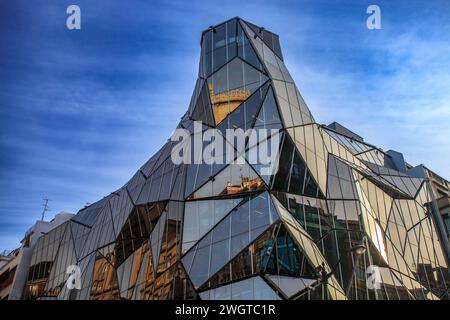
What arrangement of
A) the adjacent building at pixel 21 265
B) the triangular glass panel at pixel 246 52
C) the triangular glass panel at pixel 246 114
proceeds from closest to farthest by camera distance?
the triangular glass panel at pixel 246 114 → the triangular glass panel at pixel 246 52 → the adjacent building at pixel 21 265

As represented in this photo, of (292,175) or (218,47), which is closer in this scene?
(292,175)

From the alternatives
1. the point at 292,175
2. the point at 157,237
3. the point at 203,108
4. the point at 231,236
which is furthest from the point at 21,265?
the point at 292,175

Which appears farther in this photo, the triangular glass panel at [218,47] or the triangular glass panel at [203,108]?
the triangular glass panel at [218,47]

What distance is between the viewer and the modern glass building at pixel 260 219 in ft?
64.3

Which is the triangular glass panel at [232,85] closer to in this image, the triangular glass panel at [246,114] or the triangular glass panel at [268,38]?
the triangular glass panel at [246,114]

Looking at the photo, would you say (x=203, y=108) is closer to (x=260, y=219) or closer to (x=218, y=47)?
(x=218, y=47)

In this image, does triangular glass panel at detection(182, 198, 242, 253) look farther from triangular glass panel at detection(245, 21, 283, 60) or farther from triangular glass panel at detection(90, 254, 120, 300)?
triangular glass panel at detection(245, 21, 283, 60)

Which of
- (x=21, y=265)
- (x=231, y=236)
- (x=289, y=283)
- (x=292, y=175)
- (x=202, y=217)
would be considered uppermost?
(x=21, y=265)

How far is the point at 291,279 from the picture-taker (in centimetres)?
1869

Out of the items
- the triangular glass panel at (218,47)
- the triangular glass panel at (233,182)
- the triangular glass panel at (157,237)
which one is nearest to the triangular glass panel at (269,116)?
the triangular glass panel at (233,182)

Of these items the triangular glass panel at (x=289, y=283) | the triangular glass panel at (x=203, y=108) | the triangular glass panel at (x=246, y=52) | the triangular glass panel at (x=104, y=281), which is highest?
the triangular glass panel at (x=246, y=52)

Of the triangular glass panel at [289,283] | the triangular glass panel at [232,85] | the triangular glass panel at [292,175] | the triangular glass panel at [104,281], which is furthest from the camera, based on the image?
the triangular glass panel at [232,85]

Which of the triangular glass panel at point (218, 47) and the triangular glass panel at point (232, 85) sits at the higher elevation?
the triangular glass panel at point (218, 47)

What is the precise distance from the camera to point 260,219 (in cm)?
2062
